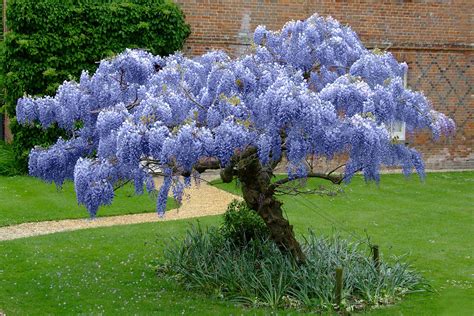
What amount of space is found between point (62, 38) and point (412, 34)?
29.6 feet

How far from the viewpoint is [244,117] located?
807 cm

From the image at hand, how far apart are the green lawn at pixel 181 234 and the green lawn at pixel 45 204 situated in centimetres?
134

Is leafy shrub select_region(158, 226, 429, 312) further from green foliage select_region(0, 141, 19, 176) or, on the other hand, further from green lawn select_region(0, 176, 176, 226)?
green foliage select_region(0, 141, 19, 176)

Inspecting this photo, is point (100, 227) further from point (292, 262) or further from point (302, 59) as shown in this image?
point (302, 59)

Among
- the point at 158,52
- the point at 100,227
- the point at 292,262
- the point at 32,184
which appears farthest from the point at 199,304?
the point at 158,52

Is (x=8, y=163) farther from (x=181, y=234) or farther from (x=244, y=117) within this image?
(x=244, y=117)

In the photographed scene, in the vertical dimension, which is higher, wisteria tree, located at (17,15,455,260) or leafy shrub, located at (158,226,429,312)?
wisteria tree, located at (17,15,455,260)

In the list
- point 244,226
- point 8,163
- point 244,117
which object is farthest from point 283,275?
point 8,163

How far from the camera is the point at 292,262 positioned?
988 centimetres

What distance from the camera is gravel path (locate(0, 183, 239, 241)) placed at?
43.7ft

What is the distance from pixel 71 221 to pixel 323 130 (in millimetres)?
7685

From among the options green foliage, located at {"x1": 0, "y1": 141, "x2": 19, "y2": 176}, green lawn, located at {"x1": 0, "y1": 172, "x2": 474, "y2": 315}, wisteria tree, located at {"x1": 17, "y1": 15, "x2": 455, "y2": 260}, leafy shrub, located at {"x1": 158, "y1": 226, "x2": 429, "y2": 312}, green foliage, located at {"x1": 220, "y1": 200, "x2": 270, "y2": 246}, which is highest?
wisteria tree, located at {"x1": 17, "y1": 15, "x2": 455, "y2": 260}

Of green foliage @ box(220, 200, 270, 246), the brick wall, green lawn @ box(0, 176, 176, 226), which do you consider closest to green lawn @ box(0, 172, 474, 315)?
green foliage @ box(220, 200, 270, 246)

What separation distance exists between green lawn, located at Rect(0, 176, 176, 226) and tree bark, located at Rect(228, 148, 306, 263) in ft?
15.4
